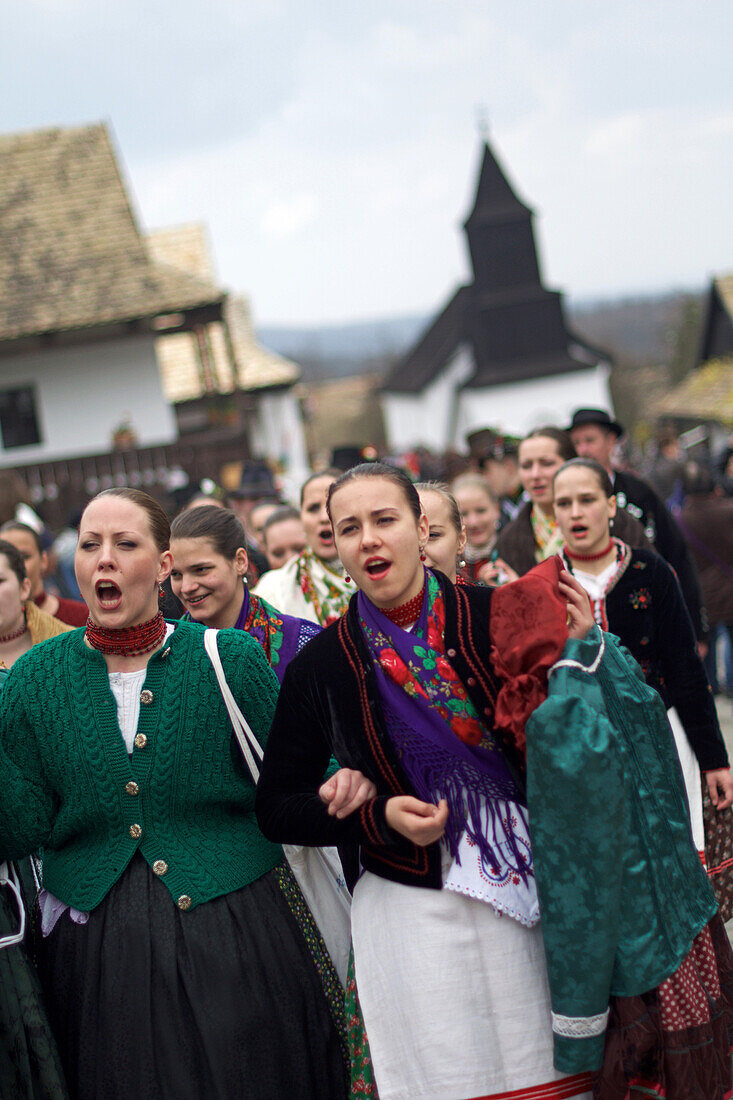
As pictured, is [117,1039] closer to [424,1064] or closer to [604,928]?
[424,1064]

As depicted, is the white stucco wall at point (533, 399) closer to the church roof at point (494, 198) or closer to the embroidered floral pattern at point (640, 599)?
the church roof at point (494, 198)

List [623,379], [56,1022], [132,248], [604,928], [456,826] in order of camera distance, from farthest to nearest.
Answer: [623,379], [132,248], [56,1022], [456,826], [604,928]

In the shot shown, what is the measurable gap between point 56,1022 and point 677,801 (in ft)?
5.71

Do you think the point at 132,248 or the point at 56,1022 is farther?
the point at 132,248

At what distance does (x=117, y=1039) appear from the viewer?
303cm

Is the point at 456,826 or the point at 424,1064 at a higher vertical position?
the point at 456,826

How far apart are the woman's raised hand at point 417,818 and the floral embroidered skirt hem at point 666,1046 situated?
596mm

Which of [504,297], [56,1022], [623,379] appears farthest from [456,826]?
[623,379]

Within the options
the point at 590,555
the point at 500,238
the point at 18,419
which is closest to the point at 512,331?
the point at 500,238

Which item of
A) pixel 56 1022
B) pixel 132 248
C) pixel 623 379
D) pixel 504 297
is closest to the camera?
pixel 56 1022

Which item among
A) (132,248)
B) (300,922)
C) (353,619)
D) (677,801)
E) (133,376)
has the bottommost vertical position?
(300,922)

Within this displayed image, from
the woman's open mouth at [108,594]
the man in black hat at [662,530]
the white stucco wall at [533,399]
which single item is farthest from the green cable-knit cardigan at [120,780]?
the white stucco wall at [533,399]

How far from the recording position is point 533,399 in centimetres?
5275

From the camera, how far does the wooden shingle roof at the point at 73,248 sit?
762 inches
